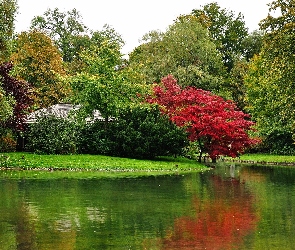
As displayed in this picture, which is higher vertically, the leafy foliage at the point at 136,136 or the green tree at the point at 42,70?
the green tree at the point at 42,70

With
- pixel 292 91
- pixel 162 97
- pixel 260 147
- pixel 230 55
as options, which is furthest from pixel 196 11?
pixel 292 91

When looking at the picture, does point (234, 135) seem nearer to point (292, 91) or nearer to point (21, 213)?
point (292, 91)

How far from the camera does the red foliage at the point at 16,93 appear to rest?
33.9m

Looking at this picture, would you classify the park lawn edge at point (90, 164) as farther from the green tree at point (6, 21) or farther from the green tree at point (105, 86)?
the green tree at point (6, 21)

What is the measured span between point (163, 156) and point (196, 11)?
125 feet

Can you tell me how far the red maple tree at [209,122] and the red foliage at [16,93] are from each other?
9311mm

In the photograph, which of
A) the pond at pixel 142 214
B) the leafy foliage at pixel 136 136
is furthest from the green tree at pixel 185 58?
the pond at pixel 142 214

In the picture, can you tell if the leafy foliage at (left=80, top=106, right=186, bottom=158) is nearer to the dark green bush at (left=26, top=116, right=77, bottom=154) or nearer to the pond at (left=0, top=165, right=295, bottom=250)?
the dark green bush at (left=26, top=116, right=77, bottom=154)

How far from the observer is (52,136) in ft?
119

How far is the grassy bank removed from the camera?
103 feet

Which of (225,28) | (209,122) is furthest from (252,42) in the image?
(209,122)

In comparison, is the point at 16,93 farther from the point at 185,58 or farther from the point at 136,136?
the point at 185,58

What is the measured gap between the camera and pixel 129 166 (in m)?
33.0

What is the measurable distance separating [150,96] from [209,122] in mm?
5369
